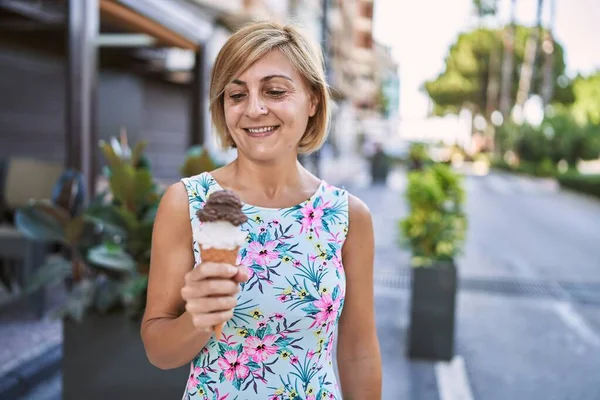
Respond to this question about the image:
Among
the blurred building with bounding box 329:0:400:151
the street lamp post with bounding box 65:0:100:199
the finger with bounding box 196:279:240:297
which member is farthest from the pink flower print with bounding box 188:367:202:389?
the blurred building with bounding box 329:0:400:151

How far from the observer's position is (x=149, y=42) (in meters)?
10.4

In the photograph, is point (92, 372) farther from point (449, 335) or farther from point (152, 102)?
point (152, 102)

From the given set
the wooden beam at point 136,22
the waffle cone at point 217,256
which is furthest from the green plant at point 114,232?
the wooden beam at point 136,22

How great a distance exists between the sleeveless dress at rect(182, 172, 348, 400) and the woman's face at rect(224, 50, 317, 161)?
163 millimetres

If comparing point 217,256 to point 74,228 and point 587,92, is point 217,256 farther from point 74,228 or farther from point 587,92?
point 587,92

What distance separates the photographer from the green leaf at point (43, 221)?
300 cm

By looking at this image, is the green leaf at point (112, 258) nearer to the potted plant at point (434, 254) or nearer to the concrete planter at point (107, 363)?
the concrete planter at point (107, 363)

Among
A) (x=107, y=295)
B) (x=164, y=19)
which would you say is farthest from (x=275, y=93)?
(x=164, y=19)

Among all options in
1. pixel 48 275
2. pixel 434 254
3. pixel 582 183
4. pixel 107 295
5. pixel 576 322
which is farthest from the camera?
pixel 582 183

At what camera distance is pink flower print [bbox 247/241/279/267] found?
5.09ft

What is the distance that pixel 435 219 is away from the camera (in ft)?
17.0

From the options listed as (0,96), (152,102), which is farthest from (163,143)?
(0,96)

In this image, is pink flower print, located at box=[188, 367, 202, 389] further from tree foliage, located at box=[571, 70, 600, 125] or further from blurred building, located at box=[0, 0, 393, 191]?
tree foliage, located at box=[571, 70, 600, 125]

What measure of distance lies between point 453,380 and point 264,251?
3327mm
